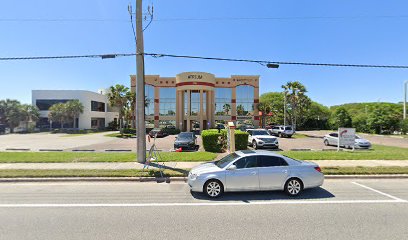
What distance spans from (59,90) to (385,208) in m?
61.7

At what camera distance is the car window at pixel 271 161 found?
7.10 meters

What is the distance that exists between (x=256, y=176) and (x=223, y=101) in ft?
137

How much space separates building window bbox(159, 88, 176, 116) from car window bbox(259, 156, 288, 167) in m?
41.2

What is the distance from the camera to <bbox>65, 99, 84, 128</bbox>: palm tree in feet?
162

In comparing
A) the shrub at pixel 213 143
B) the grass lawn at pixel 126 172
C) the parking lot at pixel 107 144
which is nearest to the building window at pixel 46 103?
the parking lot at pixel 107 144

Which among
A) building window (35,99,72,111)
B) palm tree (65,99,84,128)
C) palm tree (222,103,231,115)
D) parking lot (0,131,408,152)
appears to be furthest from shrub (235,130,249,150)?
building window (35,99,72,111)

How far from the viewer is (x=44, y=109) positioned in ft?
174

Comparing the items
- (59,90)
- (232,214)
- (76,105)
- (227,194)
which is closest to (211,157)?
(227,194)

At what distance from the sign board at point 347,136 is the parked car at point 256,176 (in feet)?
37.6

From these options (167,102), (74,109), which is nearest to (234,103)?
(167,102)

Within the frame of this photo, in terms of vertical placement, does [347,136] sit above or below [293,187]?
above

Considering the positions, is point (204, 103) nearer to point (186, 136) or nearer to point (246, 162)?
point (186, 136)

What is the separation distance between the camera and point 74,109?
5016 centimetres

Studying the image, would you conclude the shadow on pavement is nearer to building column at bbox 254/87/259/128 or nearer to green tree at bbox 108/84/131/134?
green tree at bbox 108/84/131/134
